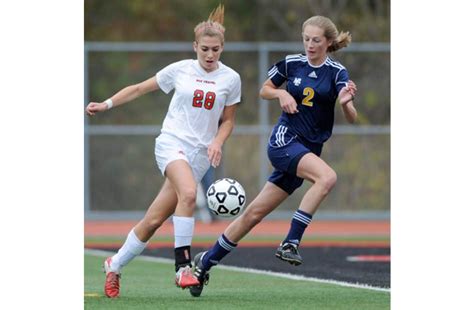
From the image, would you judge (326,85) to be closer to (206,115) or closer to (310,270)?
(206,115)

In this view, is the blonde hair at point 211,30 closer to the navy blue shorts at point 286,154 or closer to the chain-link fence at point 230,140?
the navy blue shorts at point 286,154

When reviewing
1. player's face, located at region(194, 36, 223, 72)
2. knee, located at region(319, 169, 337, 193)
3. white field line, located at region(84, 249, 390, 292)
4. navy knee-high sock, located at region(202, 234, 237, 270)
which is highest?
player's face, located at region(194, 36, 223, 72)

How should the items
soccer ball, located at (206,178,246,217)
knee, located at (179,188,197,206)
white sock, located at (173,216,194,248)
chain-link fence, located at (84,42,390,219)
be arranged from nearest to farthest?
knee, located at (179,188,197,206) → white sock, located at (173,216,194,248) → soccer ball, located at (206,178,246,217) → chain-link fence, located at (84,42,390,219)

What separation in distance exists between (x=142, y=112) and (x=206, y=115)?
42.4 feet

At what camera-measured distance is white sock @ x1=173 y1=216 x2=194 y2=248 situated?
924 cm

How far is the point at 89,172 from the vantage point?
21891 millimetres

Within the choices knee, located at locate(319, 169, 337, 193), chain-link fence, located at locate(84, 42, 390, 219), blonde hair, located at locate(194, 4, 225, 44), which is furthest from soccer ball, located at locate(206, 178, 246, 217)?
chain-link fence, located at locate(84, 42, 390, 219)

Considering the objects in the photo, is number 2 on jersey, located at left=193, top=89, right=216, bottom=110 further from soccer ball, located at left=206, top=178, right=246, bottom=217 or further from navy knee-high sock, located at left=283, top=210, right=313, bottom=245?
navy knee-high sock, located at left=283, top=210, right=313, bottom=245

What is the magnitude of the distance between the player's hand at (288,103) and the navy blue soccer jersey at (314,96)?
6.5 inches

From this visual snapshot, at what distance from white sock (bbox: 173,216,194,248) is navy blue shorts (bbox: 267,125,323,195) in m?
0.84

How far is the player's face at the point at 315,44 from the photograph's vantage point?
31.1 feet

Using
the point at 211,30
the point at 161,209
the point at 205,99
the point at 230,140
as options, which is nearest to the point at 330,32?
the point at 211,30

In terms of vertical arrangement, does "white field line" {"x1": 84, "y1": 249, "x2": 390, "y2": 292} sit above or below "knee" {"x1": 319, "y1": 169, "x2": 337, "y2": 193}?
below
